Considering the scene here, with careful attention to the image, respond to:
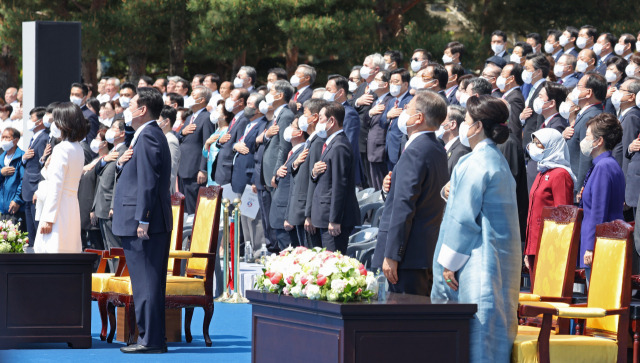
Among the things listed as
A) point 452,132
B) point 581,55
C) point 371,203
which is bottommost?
point 371,203

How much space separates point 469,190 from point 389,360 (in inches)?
38.5

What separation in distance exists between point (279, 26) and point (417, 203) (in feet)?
42.5

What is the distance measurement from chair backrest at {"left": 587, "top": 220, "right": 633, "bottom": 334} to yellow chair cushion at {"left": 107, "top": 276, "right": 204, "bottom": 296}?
3.41m

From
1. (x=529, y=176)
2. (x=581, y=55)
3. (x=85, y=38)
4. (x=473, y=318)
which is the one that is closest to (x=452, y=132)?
(x=529, y=176)

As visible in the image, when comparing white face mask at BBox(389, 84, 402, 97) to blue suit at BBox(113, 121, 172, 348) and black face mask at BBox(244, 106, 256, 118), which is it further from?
blue suit at BBox(113, 121, 172, 348)

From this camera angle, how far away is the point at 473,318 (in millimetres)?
5289

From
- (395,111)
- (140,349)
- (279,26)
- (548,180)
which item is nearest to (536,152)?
(548,180)

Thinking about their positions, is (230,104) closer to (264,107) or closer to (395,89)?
(264,107)

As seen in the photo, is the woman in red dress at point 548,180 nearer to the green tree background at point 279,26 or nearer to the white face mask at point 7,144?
the white face mask at point 7,144

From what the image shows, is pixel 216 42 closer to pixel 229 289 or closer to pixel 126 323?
pixel 229 289

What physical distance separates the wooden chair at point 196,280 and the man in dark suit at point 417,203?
8.20 ft

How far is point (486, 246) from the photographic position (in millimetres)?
5469

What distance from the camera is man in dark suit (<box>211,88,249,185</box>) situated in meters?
12.6

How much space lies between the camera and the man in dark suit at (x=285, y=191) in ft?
33.9
